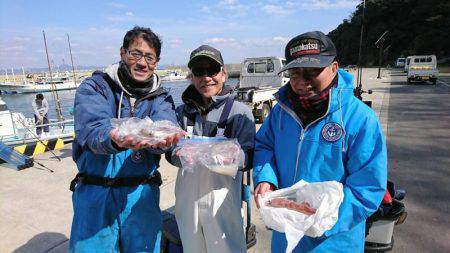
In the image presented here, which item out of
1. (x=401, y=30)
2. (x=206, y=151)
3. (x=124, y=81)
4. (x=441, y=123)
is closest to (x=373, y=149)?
(x=206, y=151)

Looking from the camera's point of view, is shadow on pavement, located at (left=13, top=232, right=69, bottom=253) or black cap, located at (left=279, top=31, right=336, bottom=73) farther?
shadow on pavement, located at (left=13, top=232, right=69, bottom=253)

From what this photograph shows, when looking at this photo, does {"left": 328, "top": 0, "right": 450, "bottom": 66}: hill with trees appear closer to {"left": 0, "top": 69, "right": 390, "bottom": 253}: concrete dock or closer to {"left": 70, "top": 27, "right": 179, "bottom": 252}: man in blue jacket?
{"left": 0, "top": 69, "right": 390, "bottom": 253}: concrete dock

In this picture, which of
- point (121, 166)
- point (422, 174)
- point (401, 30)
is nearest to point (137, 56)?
point (121, 166)

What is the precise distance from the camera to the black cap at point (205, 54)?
2.20 meters

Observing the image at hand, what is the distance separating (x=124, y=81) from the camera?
1.99 meters

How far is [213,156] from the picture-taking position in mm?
1874

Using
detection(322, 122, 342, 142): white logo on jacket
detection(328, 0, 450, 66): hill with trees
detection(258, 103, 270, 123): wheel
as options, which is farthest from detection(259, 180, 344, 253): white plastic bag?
detection(328, 0, 450, 66): hill with trees

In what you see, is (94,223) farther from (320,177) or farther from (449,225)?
→ (449,225)

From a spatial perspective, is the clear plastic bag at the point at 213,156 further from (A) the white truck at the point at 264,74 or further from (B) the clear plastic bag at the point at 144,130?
(A) the white truck at the point at 264,74

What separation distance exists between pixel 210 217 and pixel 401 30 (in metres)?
80.0

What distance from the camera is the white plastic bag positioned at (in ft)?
5.10

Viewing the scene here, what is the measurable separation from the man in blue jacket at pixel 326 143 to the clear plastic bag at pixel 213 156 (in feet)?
0.59

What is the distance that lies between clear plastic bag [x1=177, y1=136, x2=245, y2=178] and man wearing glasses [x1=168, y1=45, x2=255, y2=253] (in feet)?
0.35

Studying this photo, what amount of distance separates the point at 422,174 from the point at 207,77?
4976mm
